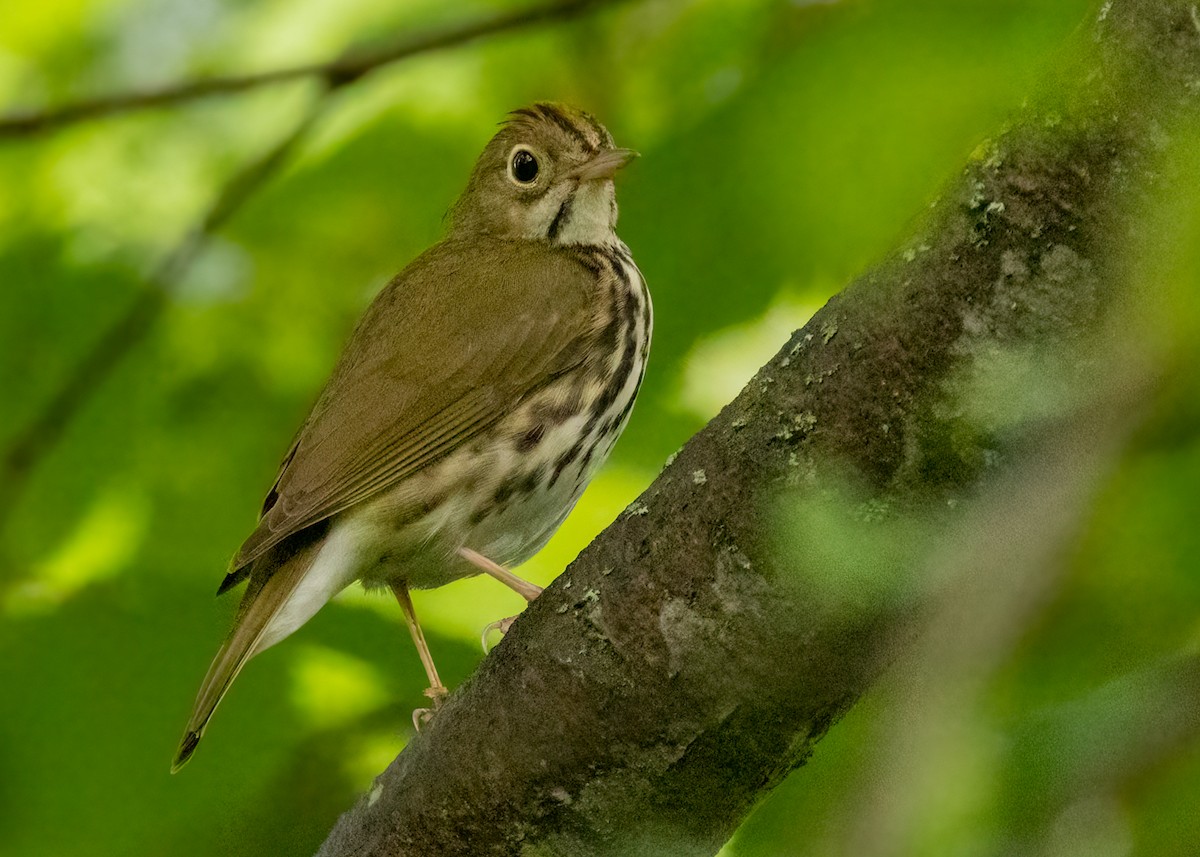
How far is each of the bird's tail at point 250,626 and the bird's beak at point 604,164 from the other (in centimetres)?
103

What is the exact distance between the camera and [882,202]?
5.22 feet

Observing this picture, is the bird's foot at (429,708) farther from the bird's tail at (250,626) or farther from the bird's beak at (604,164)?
Answer: the bird's beak at (604,164)

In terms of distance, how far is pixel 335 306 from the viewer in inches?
145

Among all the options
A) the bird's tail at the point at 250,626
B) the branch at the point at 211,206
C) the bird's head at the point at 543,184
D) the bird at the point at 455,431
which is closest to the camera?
the bird's tail at the point at 250,626

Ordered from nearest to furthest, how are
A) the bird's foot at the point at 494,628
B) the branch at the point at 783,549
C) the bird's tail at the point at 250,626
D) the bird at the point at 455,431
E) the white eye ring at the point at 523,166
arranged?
1. the branch at the point at 783,549
2. the bird's tail at the point at 250,626
3. the bird's foot at the point at 494,628
4. the bird at the point at 455,431
5. the white eye ring at the point at 523,166

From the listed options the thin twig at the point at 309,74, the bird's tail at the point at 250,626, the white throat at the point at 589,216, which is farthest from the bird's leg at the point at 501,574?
the thin twig at the point at 309,74

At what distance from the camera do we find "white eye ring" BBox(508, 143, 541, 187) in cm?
386

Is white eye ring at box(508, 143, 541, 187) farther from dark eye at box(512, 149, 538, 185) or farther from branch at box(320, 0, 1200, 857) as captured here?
branch at box(320, 0, 1200, 857)

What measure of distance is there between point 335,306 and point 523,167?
64 cm

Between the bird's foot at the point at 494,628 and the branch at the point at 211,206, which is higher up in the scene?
the branch at the point at 211,206

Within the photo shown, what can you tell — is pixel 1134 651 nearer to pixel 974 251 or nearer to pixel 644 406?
pixel 974 251

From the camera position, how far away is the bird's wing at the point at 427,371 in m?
3.08

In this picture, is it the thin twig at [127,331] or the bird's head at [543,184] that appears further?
the bird's head at [543,184]

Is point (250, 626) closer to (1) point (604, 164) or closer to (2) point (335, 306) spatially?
(2) point (335, 306)
